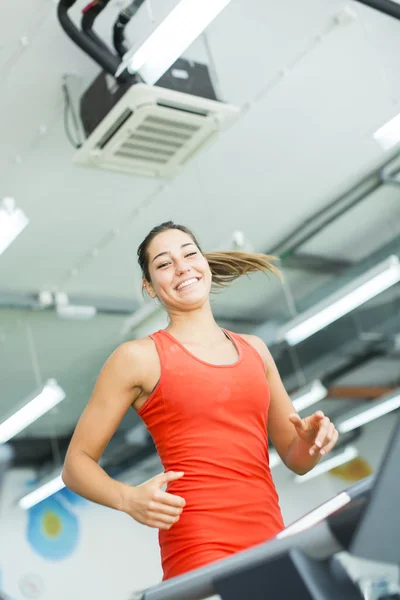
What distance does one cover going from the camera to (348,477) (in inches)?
388

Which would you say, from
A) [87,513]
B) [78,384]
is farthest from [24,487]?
[78,384]

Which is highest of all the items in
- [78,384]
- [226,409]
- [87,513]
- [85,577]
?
[78,384]

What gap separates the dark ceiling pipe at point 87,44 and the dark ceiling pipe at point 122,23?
51 millimetres

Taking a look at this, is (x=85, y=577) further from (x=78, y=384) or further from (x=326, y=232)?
(x=326, y=232)

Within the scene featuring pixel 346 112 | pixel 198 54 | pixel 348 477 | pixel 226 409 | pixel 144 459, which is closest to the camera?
pixel 226 409

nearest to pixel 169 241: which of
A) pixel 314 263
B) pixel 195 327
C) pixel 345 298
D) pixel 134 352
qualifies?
pixel 195 327

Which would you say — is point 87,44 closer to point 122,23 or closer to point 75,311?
point 122,23

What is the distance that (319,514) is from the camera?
828 mm

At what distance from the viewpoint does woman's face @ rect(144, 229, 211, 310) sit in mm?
1512

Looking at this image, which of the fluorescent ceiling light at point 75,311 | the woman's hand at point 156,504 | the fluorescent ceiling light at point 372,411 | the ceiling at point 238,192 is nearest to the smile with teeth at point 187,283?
the woman's hand at point 156,504

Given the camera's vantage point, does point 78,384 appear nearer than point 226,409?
No

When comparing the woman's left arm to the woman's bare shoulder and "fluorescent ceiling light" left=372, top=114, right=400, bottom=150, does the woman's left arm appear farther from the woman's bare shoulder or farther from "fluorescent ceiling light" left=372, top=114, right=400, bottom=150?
"fluorescent ceiling light" left=372, top=114, right=400, bottom=150

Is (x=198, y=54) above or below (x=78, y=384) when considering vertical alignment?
above

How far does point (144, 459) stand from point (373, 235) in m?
2.66
